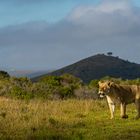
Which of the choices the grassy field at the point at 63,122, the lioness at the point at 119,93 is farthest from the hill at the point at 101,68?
the lioness at the point at 119,93

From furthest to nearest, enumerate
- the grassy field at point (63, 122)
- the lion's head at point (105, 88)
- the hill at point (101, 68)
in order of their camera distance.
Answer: the hill at point (101, 68)
the lion's head at point (105, 88)
the grassy field at point (63, 122)

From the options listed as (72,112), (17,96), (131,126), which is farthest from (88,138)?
A: (17,96)

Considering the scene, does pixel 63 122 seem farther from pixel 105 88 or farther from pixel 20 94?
pixel 20 94

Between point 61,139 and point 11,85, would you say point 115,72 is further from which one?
point 61,139

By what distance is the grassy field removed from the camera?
15567 mm

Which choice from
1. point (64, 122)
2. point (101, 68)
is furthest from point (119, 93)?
point (101, 68)

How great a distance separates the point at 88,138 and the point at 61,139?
740 mm

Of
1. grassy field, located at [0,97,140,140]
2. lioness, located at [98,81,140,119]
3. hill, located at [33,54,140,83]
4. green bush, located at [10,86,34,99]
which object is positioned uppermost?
hill, located at [33,54,140,83]

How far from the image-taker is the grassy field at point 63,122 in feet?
51.1

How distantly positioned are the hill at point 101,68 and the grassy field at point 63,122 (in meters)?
66.7

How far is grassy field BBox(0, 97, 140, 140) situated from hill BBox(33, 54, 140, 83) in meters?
66.7

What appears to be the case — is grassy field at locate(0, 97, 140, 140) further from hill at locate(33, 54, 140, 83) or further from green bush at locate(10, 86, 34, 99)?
hill at locate(33, 54, 140, 83)

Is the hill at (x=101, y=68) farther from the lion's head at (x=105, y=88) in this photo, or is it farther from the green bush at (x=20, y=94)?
the lion's head at (x=105, y=88)

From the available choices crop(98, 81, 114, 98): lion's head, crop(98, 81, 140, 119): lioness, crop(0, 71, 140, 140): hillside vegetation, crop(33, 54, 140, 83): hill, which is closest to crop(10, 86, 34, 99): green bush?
crop(0, 71, 140, 140): hillside vegetation
